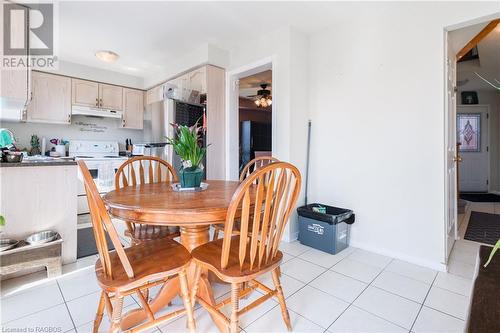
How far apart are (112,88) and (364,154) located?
14.0 ft

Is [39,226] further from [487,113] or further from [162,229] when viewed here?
[487,113]

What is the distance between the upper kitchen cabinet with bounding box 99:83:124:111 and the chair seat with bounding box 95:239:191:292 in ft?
12.4

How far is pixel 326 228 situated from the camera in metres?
2.46

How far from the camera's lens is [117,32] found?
297 centimetres

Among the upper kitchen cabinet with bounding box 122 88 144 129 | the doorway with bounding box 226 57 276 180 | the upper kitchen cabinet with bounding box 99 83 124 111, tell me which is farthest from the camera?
the upper kitchen cabinet with bounding box 122 88 144 129

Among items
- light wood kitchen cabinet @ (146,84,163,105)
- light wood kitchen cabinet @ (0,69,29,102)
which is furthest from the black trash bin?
light wood kitchen cabinet @ (146,84,163,105)

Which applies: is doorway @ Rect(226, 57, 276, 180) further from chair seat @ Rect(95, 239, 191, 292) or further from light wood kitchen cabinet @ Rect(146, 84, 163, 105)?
chair seat @ Rect(95, 239, 191, 292)

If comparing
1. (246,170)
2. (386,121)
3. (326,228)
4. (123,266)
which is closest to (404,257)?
(326,228)

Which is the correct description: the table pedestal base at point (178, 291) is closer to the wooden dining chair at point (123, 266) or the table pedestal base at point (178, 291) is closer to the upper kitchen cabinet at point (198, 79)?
the wooden dining chair at point (123, 266)

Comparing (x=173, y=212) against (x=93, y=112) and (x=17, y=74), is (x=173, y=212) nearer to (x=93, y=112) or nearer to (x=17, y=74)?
(x=17, y=74)

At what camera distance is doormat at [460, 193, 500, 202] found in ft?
16.3

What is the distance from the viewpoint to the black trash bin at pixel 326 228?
2.44 metres

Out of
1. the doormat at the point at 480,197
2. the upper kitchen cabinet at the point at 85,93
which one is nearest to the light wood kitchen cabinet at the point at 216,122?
the upper kitchen cabinet at the point at 85,93

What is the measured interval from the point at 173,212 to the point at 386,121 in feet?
7.31
